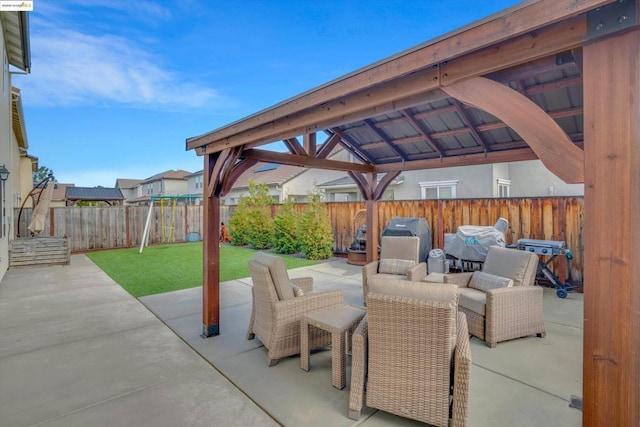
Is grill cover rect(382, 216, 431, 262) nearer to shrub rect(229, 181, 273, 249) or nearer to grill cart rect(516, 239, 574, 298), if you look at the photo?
grill cart rect(516, 239, 574, 298)

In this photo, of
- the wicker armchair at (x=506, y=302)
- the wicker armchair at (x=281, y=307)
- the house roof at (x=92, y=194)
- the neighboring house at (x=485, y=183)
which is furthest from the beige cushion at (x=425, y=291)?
the house roof at (x=92, y=194)

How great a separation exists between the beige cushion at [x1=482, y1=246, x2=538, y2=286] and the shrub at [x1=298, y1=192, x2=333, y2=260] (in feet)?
20.0

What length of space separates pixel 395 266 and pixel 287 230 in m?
6.38

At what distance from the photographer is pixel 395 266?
17.9ft

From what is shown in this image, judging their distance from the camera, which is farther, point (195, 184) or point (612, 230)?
point (195, 184)

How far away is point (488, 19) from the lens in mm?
1807

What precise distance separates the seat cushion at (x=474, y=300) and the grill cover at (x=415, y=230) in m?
3.50

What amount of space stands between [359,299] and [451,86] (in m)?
4.19

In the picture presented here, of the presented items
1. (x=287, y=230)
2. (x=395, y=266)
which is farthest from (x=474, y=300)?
(x=287, y=230)

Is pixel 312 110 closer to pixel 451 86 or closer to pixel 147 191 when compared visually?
pixel 451 86

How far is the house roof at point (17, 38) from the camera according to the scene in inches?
265

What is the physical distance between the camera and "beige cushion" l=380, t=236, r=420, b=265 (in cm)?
579

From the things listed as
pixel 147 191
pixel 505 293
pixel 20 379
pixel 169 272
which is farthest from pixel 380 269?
pixel 147 191

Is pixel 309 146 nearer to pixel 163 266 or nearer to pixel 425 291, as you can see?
pixel 425 291
